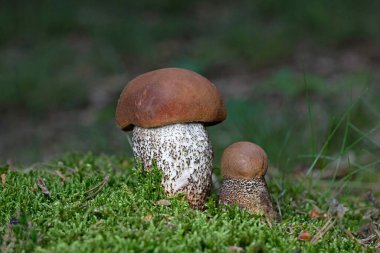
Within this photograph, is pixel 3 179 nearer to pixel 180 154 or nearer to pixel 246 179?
pixel 180 154

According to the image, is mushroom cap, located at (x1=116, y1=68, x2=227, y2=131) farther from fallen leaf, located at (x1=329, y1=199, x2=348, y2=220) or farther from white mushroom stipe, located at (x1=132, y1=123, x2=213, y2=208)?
fallen leaf, located at (x1=329, y1=199, x2=348, y2=220)

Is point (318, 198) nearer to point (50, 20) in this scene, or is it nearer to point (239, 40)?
point (239, 40)

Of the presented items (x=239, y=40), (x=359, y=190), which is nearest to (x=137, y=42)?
(x=239, y=40)

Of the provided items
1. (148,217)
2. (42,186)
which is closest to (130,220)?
(148,217)

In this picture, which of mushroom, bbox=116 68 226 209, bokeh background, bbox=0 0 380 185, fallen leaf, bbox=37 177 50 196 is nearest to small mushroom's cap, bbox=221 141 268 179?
mushroom, bbox=116 68 226 209

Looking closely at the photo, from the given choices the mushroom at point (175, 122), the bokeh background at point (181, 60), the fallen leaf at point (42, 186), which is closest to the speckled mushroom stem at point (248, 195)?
the mushroom at point (175, 122)

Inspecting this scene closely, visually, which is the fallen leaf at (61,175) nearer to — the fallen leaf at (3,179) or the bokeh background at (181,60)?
the fallen leaf at (3,179)
